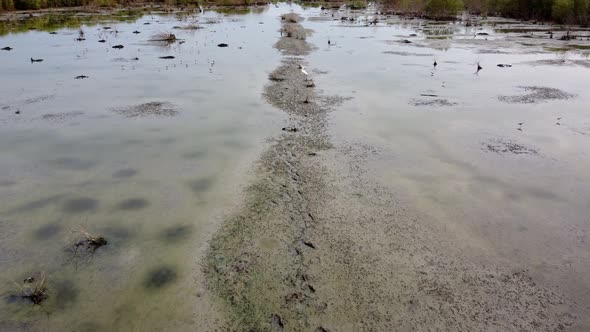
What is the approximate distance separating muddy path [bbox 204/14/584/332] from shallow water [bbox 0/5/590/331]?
1.37 feet

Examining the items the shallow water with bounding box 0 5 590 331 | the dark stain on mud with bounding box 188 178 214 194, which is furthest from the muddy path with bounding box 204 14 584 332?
the dark stain on mud with bounding box 188 178 214 194

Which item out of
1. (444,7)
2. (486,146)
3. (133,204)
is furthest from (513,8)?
(133,204)

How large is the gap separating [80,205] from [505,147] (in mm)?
9961

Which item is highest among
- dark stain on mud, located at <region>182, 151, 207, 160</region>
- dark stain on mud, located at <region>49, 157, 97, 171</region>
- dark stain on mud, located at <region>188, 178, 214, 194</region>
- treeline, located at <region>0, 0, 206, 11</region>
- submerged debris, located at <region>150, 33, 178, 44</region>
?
treeline, located at <region>0, 0, 206, 11</region>

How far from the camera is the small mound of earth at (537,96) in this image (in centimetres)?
1389

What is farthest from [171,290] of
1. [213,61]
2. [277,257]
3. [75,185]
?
[213,61]

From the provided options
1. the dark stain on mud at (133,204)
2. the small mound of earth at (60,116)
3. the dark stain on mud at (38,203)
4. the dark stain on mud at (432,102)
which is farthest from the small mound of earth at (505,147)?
the small mound of earth at (60,116)

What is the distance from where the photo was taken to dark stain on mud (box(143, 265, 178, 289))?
18.4ft

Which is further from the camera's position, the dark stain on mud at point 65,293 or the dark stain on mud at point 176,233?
the dark stain on mud at point 176,233

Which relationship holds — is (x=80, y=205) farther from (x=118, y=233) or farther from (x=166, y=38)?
(x=166, y=38)

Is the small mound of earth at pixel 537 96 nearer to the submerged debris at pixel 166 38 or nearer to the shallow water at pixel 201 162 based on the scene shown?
the shallow water at pixel 201 162

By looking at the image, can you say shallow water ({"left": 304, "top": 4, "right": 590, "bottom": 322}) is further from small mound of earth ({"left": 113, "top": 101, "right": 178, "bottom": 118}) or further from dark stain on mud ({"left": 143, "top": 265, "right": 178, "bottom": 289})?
small mound of earth ({"left": 113, "top": 101, "right": 178, "bottom": 118})

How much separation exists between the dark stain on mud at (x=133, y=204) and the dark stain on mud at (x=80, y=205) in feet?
1.56

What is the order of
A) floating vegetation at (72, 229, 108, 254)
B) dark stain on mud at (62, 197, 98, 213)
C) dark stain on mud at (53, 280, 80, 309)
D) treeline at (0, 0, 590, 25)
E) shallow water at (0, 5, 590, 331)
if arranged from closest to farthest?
dark stain on mud at (53, 280, 80, 309) < shallow water at (0, 5, 590, 331) < floating vegetation at (72, 229, 108, 254) < dark stain on mud at (62, 197, 98, 213) < treeline at (0, 0, 590, 25)
